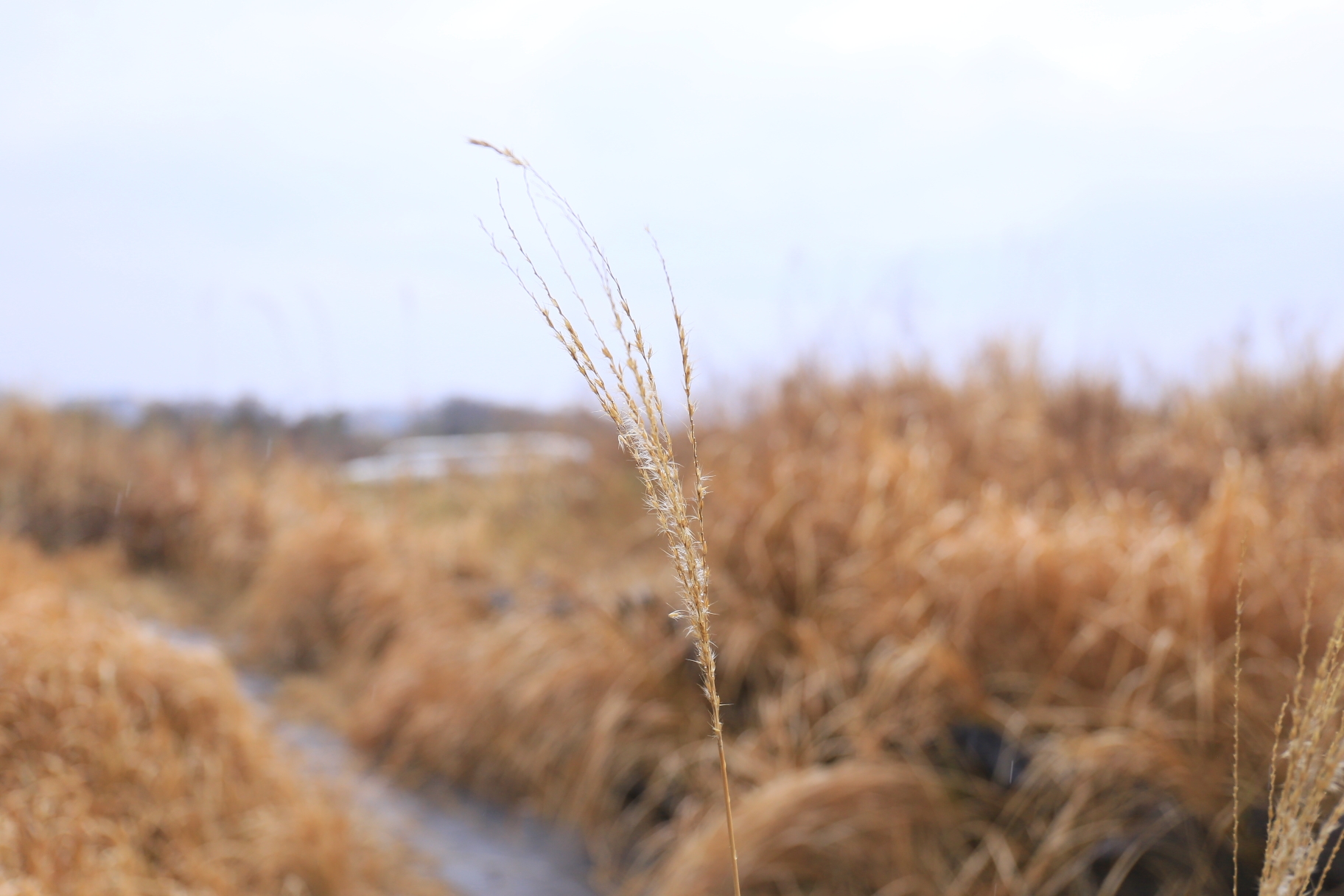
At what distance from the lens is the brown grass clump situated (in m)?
2.12

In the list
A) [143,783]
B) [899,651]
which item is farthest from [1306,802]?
[143,783]

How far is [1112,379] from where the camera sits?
6.83 m

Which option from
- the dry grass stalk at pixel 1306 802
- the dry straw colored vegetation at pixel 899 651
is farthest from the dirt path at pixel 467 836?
the dry grass stalk at pixel 1306 802

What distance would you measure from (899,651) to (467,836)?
66.2 inches

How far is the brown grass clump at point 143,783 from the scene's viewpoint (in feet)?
6.95

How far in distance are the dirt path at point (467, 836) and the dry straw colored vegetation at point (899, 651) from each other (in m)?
0.10

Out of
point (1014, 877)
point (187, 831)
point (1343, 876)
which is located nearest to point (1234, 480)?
point (1343, 876)

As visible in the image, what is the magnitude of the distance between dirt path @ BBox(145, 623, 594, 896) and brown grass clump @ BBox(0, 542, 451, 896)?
18 cm

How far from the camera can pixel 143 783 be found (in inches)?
97.6

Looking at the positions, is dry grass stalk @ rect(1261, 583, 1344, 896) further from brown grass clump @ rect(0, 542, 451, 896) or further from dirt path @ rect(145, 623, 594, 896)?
→ dirt path @ rect(145, 623, 594, 896)

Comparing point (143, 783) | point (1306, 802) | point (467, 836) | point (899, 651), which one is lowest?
point (467, 836)

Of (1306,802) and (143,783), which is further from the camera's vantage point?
(143,783)

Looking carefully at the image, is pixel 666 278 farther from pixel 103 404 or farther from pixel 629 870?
pixel 103 404

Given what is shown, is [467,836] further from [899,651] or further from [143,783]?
[899,651]
